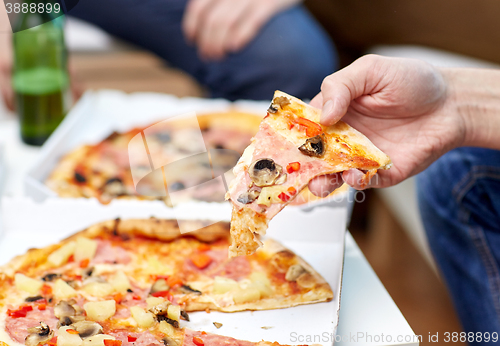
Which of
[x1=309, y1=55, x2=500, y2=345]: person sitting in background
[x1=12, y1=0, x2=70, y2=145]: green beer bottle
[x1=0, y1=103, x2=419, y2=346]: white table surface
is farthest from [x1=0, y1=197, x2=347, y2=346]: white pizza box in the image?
[x1=12, y1=0, x2=70, y2=145]: green beer bottle

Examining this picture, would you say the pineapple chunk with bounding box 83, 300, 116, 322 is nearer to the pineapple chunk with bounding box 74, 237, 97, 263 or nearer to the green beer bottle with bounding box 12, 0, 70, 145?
the pineapple chunk with bounding box 74, 237, 97, 263

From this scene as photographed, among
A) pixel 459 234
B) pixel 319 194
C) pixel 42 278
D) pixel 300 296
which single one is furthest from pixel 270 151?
pixel 459 234

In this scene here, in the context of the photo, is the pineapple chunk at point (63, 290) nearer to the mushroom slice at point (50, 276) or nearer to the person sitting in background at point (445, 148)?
the mushroom slice at point (50, 276)

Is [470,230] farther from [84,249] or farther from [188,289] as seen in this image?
[84,249]

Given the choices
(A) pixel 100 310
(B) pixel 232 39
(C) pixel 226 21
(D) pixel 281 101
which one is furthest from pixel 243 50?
(A) pixel 100 310

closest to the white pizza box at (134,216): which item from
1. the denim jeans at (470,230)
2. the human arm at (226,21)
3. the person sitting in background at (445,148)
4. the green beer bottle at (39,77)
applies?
the person sitting in background at (445,148)
